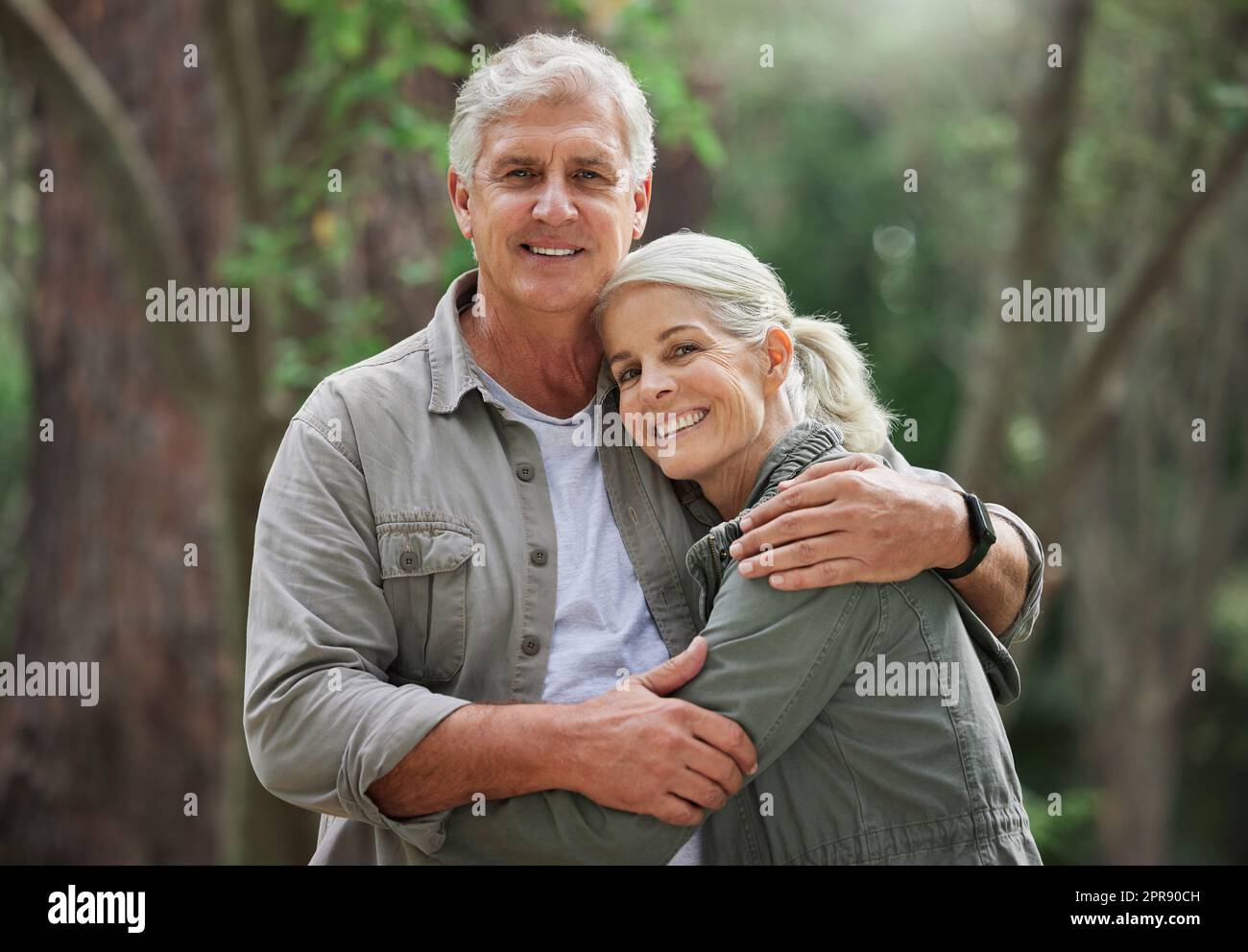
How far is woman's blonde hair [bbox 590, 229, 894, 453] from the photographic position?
2930mm

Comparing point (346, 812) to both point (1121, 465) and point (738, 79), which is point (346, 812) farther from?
point (738, 79)

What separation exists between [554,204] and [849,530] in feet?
3.23

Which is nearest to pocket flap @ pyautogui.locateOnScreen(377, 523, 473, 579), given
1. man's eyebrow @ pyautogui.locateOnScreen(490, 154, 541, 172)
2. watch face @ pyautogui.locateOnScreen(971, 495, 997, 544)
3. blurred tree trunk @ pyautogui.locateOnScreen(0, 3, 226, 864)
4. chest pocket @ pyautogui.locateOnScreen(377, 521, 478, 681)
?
chest pocket @ pyautogui.locateOnScreen(377, 521, 478, 681)

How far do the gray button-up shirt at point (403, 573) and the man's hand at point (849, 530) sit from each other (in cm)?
32

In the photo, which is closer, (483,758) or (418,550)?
(483,758)

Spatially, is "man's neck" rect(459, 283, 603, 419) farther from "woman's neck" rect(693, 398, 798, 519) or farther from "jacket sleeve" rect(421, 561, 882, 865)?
"jacket sleeve" rect(421, 561, 882, 865)

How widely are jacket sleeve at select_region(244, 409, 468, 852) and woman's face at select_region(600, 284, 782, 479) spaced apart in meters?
0.64

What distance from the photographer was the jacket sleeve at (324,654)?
254 cm

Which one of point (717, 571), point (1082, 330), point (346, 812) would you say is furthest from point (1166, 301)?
point (346, 812)

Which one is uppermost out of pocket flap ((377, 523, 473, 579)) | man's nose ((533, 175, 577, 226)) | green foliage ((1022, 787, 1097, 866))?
man's nose ((533, 175, 577, 226))

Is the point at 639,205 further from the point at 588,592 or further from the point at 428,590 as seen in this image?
the point at 428,590

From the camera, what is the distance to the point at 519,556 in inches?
112

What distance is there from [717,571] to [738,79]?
11.0 m

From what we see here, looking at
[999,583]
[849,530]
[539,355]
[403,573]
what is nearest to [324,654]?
[403,573]
